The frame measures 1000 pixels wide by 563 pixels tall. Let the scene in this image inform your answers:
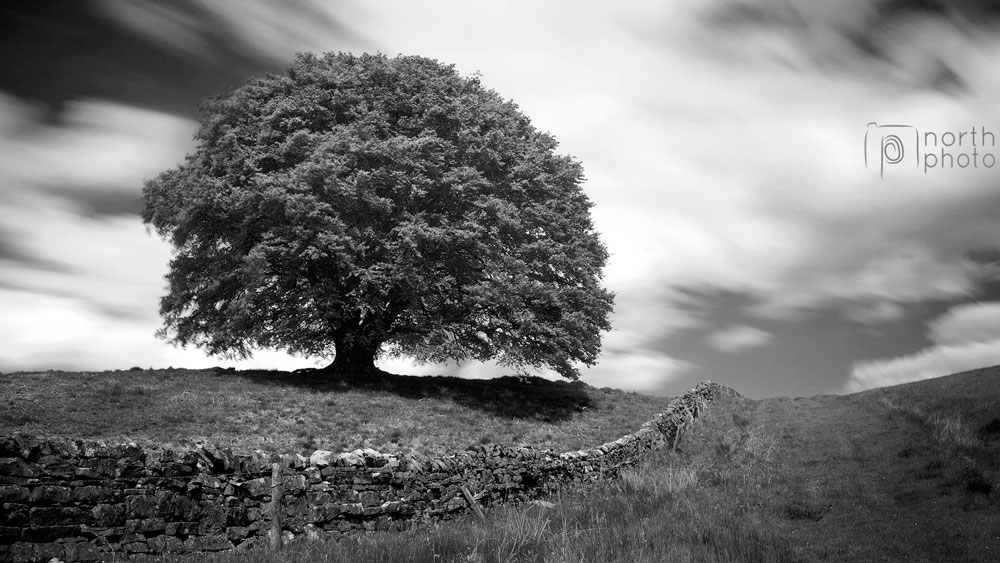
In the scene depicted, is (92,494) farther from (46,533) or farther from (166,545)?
(166,545)

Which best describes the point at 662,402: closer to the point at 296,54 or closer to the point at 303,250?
the point at 303,250

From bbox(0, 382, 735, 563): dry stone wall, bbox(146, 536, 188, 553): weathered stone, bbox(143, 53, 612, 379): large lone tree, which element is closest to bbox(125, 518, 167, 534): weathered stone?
bbox(0, 382, 735, 563): dry stone wall

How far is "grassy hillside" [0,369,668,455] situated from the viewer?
19.7 metres

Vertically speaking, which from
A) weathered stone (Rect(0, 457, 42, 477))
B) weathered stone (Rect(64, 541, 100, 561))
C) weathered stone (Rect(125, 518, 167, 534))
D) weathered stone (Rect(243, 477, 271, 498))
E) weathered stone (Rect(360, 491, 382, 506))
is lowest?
weathered stone (Rect(64, 541, 100, 561))

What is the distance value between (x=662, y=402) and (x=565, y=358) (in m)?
11.6

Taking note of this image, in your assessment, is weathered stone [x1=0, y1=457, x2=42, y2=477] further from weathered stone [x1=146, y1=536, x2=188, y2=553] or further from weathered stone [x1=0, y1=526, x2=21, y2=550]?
weathered stone [x1=146, y1=536, x2=188, y2=553]

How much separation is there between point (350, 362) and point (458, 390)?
5.38 metres

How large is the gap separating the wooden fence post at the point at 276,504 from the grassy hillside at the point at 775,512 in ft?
3.58

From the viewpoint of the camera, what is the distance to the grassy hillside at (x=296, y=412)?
64.7 ft

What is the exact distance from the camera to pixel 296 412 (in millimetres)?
23391

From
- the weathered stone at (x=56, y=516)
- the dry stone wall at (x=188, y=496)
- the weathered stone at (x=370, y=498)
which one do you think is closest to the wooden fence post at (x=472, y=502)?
the dry stone wall at (x=188, y=496)

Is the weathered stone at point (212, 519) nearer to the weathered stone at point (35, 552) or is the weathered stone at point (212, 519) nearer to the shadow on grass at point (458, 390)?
the weathered stone at point (35, 552)

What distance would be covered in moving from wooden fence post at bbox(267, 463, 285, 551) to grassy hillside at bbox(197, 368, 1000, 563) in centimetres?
109

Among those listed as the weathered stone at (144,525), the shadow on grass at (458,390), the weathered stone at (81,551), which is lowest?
the weathered stone at (81,551)
